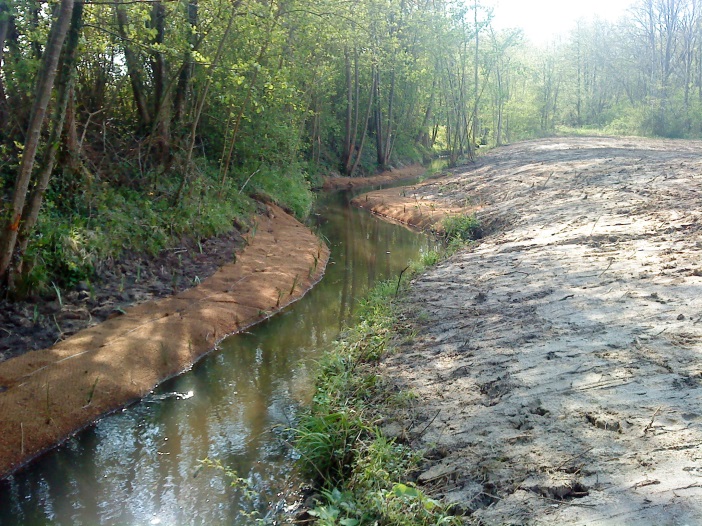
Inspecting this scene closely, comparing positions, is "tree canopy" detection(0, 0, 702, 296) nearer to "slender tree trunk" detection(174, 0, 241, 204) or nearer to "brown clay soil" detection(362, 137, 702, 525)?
"slender tree trunk" detection(174, 0, 241, 204)

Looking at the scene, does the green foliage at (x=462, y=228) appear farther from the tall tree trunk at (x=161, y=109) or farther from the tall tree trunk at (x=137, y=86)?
the tall tree trunk at (x=137, y=86)

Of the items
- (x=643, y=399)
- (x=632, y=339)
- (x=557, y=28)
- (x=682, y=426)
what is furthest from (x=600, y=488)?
(x=557, y=28)

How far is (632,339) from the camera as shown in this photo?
5418mm

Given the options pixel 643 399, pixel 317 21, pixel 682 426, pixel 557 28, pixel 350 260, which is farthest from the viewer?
pixel 557 28

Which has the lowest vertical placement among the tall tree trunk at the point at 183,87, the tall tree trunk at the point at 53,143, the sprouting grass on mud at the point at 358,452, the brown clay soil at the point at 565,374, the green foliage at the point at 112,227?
the sprouting grass on mud at the point at 358,452

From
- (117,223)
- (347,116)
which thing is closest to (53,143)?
(117,223)

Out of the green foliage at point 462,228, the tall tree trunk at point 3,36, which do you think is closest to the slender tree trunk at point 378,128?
the green foliage at point 462,228

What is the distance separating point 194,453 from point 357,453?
162 centimetres

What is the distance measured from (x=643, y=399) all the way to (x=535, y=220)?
8.16 m

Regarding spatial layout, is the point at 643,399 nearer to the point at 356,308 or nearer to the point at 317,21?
the point at 356,308

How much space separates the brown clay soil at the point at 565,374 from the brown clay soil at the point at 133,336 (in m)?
2.60

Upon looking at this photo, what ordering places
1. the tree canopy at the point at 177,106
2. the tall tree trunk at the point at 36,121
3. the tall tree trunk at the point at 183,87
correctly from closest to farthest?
the tall tree trunk at the point at 36,121, the tree canopy at the point at 177,106, the tall tree trunk at the point at 183,87

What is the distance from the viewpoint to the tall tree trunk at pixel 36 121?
259 inches

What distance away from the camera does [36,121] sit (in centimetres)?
679
